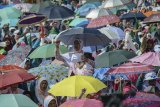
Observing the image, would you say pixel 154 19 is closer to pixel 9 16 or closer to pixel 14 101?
pixel 9 16

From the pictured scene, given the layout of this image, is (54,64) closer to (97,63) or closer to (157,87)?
(97,63)

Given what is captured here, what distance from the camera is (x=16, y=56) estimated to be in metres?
13.7

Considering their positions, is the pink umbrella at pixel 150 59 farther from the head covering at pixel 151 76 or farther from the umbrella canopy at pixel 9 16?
the umbrella canopy at pixel 9 16

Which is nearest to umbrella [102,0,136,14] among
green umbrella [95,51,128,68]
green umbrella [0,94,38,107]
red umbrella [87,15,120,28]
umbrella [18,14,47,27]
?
red umbrella [87,15,120,28]

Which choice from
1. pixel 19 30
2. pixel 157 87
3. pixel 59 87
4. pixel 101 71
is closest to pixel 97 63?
pixel 101 71

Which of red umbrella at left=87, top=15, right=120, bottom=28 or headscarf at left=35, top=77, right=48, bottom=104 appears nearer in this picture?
headscarf at left=35, top=77, right=48, bottom=104

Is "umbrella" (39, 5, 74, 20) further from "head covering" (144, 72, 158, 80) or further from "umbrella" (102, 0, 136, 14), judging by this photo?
"head covering" (144, 72, 158, 80)

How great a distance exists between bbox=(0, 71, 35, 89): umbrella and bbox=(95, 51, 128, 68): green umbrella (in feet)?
4.97

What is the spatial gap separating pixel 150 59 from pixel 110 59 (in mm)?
963

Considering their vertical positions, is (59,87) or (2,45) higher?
(59,87)

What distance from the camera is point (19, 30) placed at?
736 inches

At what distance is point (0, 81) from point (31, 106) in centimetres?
233

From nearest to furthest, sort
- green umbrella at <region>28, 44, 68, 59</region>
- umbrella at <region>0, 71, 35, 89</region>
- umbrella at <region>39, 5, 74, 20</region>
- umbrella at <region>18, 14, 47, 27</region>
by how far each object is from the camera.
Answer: umbrella at <region>0, 71, 35, 89</region> → green umbrella at <region>28, 44, 68, 59</region> → umbrella at <region>18, 14, 47, 27</region> → umbrella at <region>39, 5, 74, 20</region>

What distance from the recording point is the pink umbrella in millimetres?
10260
